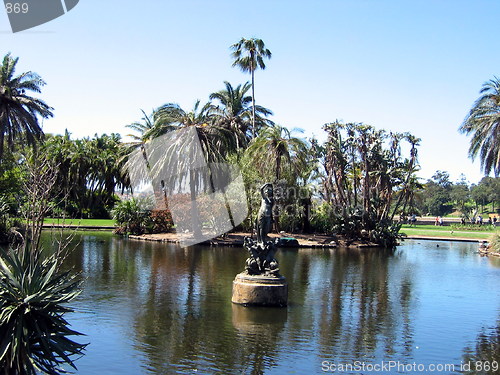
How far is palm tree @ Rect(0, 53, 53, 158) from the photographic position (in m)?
33.6

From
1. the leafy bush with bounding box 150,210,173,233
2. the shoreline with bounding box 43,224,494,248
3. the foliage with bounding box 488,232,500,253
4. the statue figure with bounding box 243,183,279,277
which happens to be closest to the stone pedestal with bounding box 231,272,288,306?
the statue figure with bounding box 243,183,279,277

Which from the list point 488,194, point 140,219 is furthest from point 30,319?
point 488,194

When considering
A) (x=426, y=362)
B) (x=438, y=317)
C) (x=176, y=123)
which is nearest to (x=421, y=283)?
(x=438, y=317)

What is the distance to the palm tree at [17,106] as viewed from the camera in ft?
110

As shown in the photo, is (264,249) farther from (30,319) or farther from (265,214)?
(30,319)

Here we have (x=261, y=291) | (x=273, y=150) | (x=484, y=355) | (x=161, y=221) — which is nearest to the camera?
(x=484, y=355)

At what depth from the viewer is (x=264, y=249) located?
15.1 metres

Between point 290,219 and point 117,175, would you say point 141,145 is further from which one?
point 290,219

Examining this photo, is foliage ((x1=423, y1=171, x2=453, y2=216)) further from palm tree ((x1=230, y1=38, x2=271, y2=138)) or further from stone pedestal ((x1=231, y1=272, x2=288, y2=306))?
stone pedestal ((x1=231, y1=272, x2=288, y2=306))

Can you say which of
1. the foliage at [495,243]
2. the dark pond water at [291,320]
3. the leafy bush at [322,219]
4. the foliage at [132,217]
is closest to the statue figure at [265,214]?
the dark pond water at [291,320]

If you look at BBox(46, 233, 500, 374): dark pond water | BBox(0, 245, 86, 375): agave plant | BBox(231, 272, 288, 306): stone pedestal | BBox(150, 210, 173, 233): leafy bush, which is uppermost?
BBox(150, 210, 173, 233): leafy bush

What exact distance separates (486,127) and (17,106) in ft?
109

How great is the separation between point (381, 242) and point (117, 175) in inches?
1249

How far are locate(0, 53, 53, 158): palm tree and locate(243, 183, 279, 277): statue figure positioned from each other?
23629 millimetres
